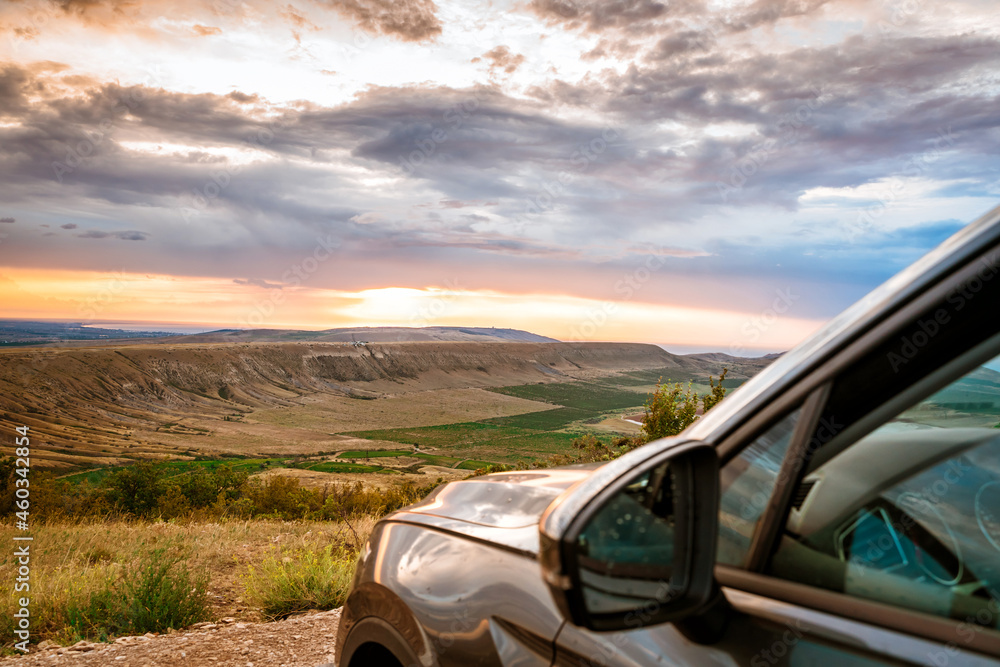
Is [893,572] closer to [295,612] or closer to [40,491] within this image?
[295,612]

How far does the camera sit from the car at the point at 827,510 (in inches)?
35.2

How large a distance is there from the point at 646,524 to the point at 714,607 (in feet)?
0.54

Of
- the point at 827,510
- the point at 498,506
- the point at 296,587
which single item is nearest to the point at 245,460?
the point at 296,587

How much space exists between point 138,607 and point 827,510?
6.38 metres

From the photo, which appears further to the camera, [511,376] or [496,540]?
[511,376]

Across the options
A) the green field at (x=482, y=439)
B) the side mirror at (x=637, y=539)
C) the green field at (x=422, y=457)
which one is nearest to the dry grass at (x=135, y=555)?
the side mirror at (x=637, y=539)

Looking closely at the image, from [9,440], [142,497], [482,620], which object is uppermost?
[482,620]

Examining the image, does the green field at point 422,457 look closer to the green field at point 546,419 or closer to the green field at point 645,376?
the green field at point 546,419

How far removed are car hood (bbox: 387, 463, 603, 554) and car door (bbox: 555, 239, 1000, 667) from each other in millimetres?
387

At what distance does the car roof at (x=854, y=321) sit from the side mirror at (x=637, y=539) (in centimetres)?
12

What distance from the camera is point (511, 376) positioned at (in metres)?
152

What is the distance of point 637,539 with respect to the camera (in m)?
1.04

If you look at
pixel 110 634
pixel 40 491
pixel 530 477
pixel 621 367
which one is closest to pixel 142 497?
pixel 40 491

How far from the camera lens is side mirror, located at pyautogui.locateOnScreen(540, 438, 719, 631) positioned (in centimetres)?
94
